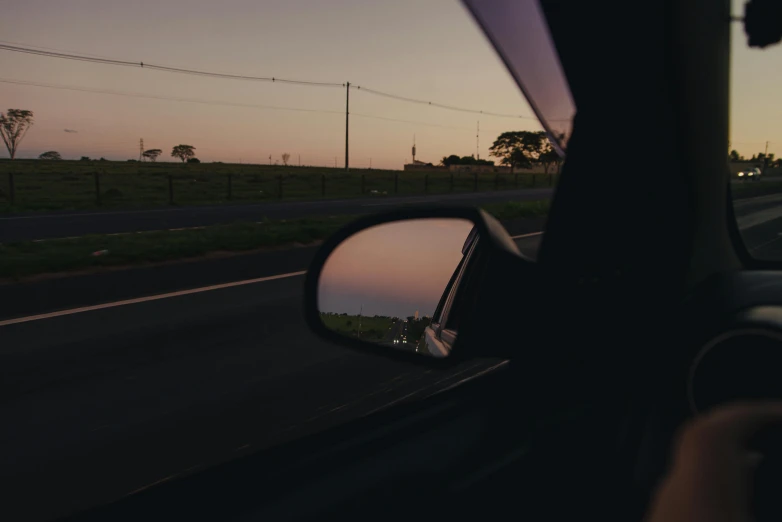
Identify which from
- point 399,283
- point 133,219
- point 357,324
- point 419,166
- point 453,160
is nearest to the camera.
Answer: point 357,324

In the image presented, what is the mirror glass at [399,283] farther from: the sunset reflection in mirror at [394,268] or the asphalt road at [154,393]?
the asphalt road at [154,393]

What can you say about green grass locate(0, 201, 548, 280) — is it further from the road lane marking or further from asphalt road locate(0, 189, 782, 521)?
asphalt road locate(0, 189, 782, 521)

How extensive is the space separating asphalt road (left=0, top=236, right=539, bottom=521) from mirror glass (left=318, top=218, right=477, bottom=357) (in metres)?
1.39

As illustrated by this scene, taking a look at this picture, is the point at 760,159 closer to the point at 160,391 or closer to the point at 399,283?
the point at 399,283

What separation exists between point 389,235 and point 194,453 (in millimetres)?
2078

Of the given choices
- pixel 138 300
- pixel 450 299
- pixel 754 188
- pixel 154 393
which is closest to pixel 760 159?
pixel 754 188

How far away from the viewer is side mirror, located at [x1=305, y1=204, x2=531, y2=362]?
1.68m

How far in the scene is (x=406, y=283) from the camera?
2176mm

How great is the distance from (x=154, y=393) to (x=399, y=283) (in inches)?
116

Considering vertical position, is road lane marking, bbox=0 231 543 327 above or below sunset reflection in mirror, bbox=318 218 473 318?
below

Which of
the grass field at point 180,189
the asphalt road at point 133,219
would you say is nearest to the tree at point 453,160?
the grass field at point 180,189

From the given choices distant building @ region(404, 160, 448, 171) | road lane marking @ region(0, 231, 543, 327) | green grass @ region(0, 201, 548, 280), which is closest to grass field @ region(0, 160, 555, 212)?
road lane marking @ region(0, 231, 543, 327)

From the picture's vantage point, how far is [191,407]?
4191 mm

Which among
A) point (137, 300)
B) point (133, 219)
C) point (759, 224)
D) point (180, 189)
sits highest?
point (759, 224)
